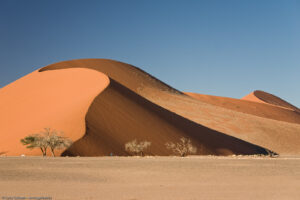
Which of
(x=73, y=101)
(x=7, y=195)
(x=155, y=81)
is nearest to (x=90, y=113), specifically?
(x=73, y=101)

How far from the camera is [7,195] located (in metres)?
10.4

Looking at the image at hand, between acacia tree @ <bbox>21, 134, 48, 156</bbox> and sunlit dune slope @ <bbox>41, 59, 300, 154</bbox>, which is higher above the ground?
sunlit dune slope @ <bbox>41, 59, 300, 154</bbox>

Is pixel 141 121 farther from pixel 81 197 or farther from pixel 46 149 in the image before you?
pixel 81 197

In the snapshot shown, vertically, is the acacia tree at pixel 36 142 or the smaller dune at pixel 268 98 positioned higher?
the smaller dune at pixel 268 98

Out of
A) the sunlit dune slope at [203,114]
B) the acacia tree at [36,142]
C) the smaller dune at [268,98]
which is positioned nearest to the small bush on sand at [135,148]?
the acacia tree at [36,142]

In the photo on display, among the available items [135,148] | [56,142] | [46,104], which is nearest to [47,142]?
[56,142]

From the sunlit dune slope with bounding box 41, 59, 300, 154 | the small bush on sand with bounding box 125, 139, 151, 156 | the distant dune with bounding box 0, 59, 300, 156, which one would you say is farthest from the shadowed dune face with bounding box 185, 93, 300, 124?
the small bush on sand with bounding box 125, 139, 151, 156

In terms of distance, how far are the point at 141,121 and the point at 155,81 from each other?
139ft

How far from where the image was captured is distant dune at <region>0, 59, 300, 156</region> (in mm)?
40969

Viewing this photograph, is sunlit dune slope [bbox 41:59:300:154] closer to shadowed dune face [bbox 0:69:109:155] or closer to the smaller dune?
shadowed dune face [bbox 0:69:109:155]

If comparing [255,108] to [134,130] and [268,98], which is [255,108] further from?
[134,130]

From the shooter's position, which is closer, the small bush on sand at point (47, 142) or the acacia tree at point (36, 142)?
the small bush on sand at point (47, 142)

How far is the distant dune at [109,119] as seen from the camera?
4097 centimetres

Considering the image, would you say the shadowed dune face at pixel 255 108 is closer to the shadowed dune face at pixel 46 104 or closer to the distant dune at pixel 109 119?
the distant dune at pixel 109 119
